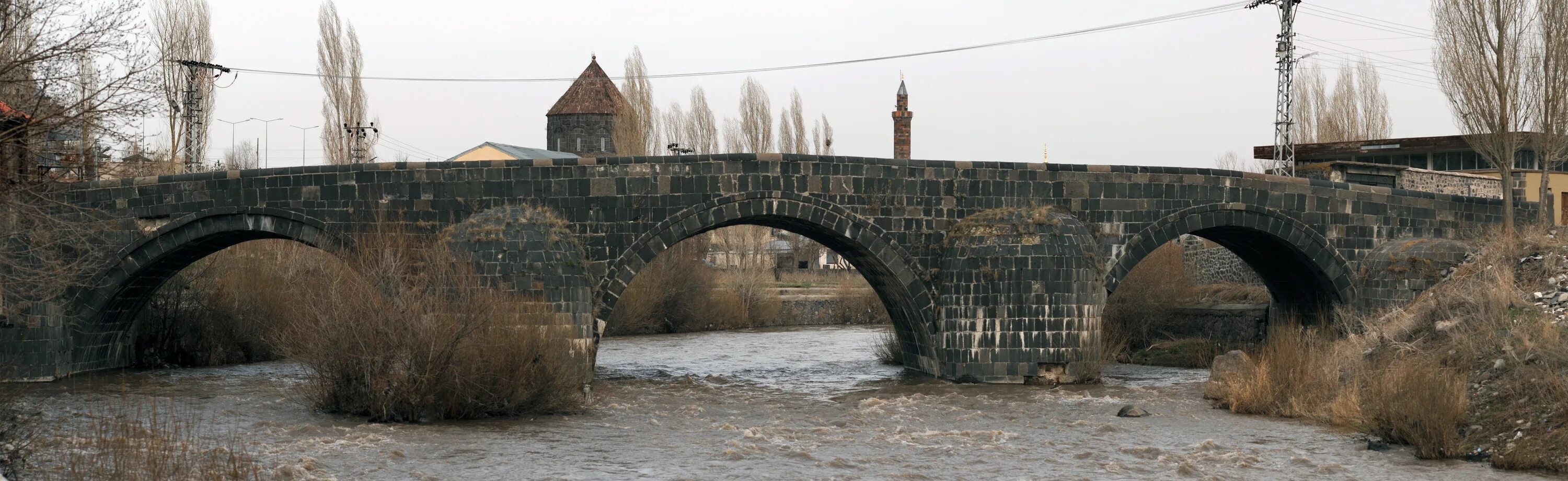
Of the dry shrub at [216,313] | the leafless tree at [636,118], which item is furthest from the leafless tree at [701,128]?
the dry shrub at [216,313]

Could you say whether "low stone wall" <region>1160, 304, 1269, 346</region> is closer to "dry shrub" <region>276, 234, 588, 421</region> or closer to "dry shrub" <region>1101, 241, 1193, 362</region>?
"dry shrub" <region>1101, 241, 1193, 362</region>

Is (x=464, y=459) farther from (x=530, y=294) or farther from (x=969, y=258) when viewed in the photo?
(x=969, y=258)

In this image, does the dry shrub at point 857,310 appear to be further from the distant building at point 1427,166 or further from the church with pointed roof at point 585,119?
Answer: the church with pointed roof at point 585,119

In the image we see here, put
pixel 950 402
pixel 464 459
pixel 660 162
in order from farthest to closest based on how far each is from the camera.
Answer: pixel 660 162 < pixel 950 402 < pixel 464 459

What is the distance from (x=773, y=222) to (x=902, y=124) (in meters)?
31.1

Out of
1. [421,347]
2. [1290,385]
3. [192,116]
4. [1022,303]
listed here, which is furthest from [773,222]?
[192,116]

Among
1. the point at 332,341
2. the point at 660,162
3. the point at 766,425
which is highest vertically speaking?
the point at 660,162

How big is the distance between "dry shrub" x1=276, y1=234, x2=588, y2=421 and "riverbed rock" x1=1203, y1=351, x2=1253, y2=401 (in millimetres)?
9229

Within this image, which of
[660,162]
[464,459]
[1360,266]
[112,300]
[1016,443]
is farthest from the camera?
[1360,266]

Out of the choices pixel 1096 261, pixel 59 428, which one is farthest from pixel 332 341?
pixel 1096 261

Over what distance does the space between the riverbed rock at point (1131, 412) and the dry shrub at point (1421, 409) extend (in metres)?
3.13

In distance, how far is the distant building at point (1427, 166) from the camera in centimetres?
3272

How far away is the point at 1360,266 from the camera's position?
24234 millimetres

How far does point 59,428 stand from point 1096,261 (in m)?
15.0
